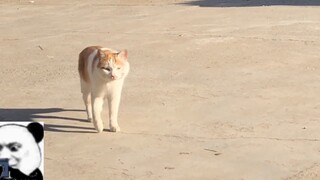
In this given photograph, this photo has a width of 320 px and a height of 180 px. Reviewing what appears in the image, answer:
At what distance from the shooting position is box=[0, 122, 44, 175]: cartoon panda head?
409cm

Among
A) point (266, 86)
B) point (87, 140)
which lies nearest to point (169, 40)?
point (266, 86)

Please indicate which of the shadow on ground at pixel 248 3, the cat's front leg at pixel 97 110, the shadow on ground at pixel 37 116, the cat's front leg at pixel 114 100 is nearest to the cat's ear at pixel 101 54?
the cat's front leg at pixel 114 100

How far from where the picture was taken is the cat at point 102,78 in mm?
7203

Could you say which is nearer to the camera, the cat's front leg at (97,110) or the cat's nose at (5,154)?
the cat's nose at (5,154)

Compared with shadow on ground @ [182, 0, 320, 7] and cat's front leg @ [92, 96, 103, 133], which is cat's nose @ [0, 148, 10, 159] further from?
shadow on ground @ [182, 0, 320, 7]

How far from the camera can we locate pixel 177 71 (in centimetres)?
1034

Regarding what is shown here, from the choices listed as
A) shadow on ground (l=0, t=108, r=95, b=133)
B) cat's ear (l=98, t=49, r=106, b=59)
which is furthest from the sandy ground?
cat's ear (l=98, t=49, r=106, b=59)

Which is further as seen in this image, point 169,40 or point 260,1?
point 260,1

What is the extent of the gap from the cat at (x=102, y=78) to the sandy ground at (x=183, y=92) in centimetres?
Result: 18

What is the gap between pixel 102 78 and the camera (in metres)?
7.29

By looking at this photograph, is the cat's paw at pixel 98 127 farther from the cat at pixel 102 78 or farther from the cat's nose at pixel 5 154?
the cat's nose at pixel 5 154

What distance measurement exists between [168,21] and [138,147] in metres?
7.70

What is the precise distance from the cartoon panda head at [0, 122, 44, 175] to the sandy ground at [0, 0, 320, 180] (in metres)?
2.29

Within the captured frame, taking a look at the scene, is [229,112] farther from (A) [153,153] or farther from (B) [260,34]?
(B) [260,34]
